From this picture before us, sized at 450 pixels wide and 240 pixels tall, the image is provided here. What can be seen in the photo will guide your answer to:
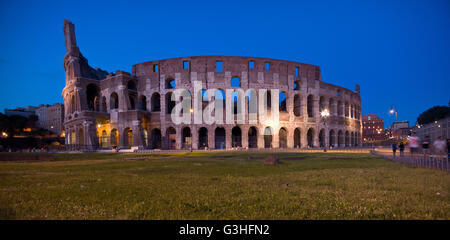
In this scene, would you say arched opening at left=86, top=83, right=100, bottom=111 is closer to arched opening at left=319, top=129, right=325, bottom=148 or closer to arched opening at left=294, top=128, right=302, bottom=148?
arched opening at left=294, top=128, right=302, bottom=148

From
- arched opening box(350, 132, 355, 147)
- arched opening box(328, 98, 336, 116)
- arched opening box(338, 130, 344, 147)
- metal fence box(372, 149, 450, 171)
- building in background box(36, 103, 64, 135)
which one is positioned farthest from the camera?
building in background box(36, 103, 64, 135)

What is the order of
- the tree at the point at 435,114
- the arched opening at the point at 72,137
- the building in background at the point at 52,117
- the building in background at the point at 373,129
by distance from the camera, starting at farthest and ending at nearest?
the building in background at the point at 373,129 < the building in background at the point at 52,117 < the tree at the point at 435,114 < the arched opening at the point at 72,137

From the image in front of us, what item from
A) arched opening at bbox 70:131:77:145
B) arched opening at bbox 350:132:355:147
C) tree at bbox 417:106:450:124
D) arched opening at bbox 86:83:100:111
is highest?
arched opening at bbox 86:83:100:111

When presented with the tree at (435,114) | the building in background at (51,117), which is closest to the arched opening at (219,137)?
the tree at (435,114)

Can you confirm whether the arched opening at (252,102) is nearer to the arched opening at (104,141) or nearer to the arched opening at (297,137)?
the arched opening at (297,137)

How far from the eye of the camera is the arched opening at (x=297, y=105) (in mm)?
42375

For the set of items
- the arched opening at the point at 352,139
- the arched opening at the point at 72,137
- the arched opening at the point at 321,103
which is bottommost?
the arched opening at the point at 352,139

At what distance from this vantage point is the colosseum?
38.1 metres

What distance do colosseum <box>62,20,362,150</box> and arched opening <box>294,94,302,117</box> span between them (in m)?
0.20

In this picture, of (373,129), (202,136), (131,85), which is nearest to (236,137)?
(202,136)

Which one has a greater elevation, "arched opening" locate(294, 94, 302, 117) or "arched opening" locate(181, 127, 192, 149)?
"arched opening" locate(294, 94, 302, 117)

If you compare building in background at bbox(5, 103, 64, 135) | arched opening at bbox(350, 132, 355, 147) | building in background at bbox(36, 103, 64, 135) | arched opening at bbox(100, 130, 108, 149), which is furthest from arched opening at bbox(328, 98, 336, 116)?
building in background at bbox(36, 103, 64, 135)

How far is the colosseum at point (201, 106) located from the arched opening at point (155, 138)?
0.31ft
